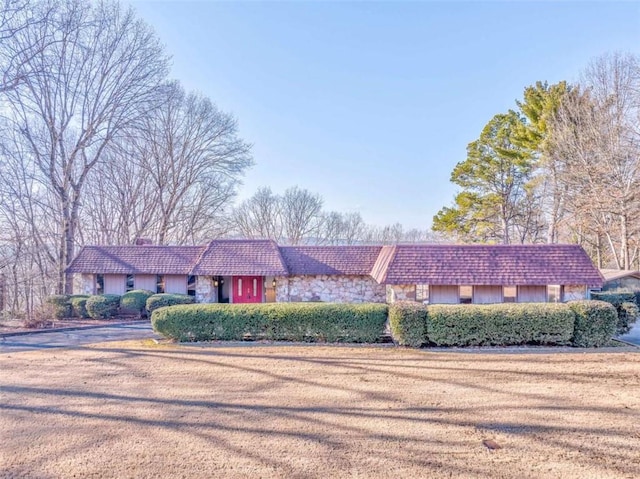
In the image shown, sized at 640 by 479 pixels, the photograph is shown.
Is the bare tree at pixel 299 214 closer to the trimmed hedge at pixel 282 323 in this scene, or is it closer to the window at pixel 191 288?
the window at pixel 191 288

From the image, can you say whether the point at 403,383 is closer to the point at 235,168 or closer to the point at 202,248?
the point at 202,248

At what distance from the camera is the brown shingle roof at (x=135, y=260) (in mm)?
18062

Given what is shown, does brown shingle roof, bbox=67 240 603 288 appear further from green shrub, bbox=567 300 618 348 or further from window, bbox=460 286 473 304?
green shrub, bbox=567 300 618 348

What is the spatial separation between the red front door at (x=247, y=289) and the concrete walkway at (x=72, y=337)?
14.8 feet

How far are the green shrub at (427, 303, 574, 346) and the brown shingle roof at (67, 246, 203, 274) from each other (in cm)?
1229

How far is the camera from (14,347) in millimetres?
10305

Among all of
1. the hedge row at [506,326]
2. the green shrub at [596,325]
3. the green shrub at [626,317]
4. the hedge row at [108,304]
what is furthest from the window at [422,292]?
the hedge row at [108,304]

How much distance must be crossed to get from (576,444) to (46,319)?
16923mm

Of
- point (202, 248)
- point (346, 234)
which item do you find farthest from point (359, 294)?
point (346, 234)

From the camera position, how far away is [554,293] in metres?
13.4

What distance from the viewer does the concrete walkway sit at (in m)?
10.5

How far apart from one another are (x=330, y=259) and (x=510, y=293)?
25.9 feet

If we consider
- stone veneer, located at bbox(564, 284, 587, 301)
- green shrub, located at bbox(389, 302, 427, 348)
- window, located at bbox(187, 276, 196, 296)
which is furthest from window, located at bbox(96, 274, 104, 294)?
stone veneer, located at bbox(564, 284, 587, 301)

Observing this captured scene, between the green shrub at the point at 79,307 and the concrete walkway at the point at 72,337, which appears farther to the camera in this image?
the green shrub at the point at 79,307
